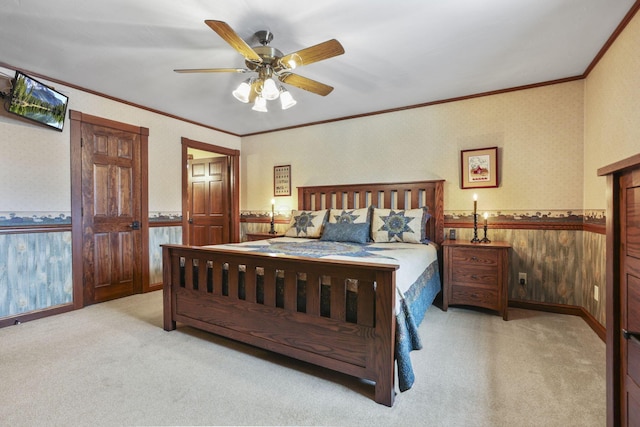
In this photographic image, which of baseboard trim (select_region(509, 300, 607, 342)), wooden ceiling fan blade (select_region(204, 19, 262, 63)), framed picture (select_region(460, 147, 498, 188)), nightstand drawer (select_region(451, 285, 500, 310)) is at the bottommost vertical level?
baseboard trim (select_region(509, 300, 607, 342))

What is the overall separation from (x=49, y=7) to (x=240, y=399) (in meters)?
2.70

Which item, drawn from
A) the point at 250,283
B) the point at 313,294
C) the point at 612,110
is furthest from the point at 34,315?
the point at 612,110

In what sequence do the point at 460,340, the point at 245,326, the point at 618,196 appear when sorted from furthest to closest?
the point at 460,340
the point at 245,326
the point at 618,196

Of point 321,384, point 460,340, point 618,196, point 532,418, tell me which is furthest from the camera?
point 460,340

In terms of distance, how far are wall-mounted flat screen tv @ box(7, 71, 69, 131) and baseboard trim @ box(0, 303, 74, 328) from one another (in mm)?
1796

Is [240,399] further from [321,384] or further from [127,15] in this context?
[127,15]

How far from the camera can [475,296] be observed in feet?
9.45

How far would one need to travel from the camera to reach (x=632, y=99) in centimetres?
200

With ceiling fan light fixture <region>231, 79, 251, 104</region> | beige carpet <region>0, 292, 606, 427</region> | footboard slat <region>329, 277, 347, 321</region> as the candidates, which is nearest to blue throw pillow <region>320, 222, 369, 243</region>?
beige carpet <region>0, 292, 606, 427</region>

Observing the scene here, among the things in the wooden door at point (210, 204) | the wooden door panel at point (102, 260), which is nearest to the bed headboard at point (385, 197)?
the wooden door at point (210, 204)

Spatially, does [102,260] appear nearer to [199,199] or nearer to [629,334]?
[199,199]

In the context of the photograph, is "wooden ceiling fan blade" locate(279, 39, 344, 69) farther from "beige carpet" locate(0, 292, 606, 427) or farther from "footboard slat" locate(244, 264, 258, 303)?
"beige carpet" locate(0, 292, 606, 427)

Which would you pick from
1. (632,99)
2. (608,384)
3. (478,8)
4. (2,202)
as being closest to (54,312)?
(2,202)

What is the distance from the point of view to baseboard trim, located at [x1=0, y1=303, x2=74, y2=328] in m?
2.65
